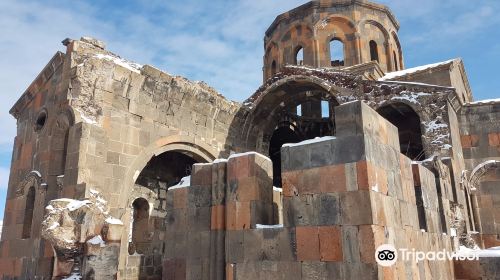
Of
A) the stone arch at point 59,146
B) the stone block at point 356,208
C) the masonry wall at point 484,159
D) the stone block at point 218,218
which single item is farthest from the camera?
the masonry wall at point 484,159

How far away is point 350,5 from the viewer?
1639cm

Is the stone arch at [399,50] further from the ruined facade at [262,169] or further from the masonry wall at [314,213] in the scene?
the masonry wall at [314,213]

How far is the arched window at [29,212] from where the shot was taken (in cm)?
945

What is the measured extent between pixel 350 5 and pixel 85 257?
13.9 m

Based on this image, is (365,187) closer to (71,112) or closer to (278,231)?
(278,231)

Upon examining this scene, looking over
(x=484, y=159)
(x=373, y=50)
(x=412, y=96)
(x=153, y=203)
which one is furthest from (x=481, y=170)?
(x=153, y=203)

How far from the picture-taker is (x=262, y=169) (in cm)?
517

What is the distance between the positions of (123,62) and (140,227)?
469 cm

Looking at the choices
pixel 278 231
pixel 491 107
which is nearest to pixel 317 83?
pixel 491 107

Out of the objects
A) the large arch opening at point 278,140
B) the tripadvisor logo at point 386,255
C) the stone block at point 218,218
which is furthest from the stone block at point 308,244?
the large arch opening at point 278,140

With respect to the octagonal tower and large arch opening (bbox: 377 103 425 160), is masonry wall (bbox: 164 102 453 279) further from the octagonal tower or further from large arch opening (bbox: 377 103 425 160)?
the octagonal tower

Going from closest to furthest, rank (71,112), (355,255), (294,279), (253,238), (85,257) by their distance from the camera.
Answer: (355,255)
(294,279)
(253,238)
(85,257)
(71,112)

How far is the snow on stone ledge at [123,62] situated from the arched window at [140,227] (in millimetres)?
3776

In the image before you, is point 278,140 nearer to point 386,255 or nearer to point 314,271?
point 314,271
